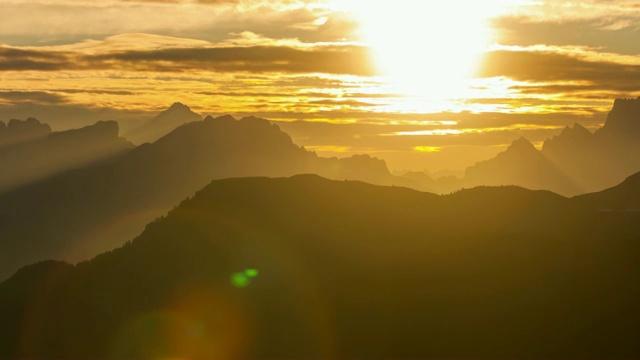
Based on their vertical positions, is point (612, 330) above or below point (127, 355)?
above

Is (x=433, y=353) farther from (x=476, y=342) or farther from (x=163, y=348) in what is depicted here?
(x=163, y=348)

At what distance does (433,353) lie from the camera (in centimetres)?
18375

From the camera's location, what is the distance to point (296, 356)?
186m

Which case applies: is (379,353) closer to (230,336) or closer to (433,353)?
(433,353)

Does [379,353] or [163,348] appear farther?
[163,348]

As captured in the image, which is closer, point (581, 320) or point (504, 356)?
point (504, 356)

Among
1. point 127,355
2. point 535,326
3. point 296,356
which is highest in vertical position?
point 535,326

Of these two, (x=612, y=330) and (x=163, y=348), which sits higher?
(x=612, y=330)

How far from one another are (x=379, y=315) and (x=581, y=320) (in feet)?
158

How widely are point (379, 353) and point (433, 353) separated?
12.1 meters

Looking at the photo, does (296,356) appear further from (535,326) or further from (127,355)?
(535,326)

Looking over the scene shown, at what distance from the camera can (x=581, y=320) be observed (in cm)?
19588

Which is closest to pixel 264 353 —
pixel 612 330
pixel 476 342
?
pixel 476 342

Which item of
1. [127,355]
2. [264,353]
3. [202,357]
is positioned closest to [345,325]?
[264,353]
